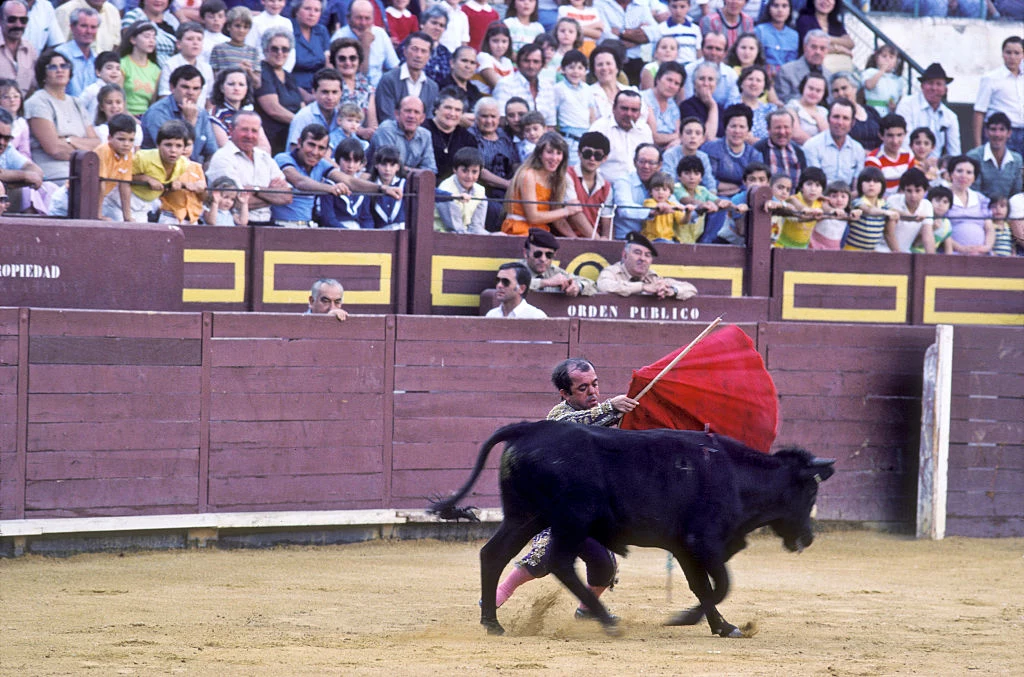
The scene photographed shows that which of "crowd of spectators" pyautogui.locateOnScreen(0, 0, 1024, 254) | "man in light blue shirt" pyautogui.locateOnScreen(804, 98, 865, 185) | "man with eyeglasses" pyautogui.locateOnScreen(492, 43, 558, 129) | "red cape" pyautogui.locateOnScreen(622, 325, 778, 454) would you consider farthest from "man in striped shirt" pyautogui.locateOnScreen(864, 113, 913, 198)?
"red cape" pyautogui.locateOnScreen(622, 325, 778, 454)

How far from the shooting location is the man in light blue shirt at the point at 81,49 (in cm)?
923

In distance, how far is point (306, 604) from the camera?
6.30 meters

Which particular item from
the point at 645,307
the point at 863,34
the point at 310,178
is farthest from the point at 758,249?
the point at 863,34

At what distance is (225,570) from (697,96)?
570 centimetres

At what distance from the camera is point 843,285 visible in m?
10.3

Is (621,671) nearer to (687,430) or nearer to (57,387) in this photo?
(687,430)

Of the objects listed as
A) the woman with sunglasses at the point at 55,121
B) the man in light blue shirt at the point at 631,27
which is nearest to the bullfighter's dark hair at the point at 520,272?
the woman with sunglasses at the point at 55,121

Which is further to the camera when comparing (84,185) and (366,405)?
(366,405)

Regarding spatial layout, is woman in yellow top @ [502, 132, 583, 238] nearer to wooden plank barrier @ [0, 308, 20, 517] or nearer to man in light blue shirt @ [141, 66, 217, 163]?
man in light blue shirt @ [141, 66, 217, 163]

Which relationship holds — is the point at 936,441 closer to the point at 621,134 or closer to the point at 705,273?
the point at 705,273

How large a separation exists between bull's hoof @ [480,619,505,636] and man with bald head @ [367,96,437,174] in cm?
437

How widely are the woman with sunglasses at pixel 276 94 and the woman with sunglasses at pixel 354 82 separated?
0.33m

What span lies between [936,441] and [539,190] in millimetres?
3078

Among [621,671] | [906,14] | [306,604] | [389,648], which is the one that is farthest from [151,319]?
[906,14]
